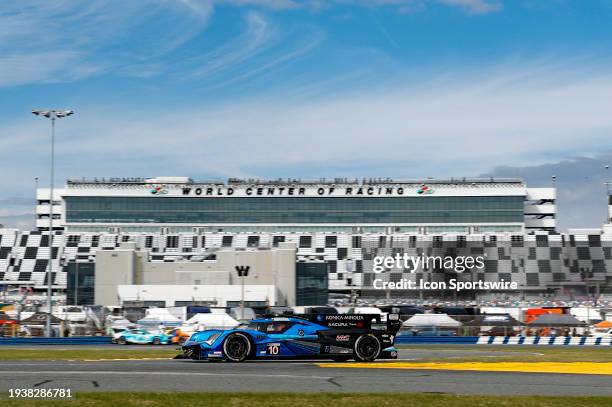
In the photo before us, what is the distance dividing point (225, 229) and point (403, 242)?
2557 centimetres

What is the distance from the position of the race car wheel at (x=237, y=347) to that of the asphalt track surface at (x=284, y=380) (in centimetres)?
155

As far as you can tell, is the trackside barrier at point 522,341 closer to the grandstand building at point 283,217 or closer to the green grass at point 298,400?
the green grass at point 298,400

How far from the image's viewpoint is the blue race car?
75.0 ft

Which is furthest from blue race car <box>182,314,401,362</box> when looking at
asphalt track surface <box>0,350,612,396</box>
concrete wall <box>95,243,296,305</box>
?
concrete wall <box>95,243,296,305</box>

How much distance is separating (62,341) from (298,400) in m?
29.1

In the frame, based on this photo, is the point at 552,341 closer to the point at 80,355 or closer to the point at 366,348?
the point at 366,348

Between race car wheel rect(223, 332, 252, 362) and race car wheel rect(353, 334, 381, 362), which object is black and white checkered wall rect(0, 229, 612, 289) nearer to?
race car wheel rect(223, 332, 252, 362)

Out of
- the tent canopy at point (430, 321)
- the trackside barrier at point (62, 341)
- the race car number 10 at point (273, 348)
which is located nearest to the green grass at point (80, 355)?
the race car number 10 at point (273, 348)

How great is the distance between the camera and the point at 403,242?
10362 cm

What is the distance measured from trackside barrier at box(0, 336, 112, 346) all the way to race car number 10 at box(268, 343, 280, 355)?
19.4 meters

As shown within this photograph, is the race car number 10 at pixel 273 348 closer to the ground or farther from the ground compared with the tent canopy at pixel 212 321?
farther from the ground

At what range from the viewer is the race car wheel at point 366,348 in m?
23.4

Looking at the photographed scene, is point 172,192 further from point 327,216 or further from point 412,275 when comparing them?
point 412,275

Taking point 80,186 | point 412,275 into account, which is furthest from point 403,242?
point 80,186
